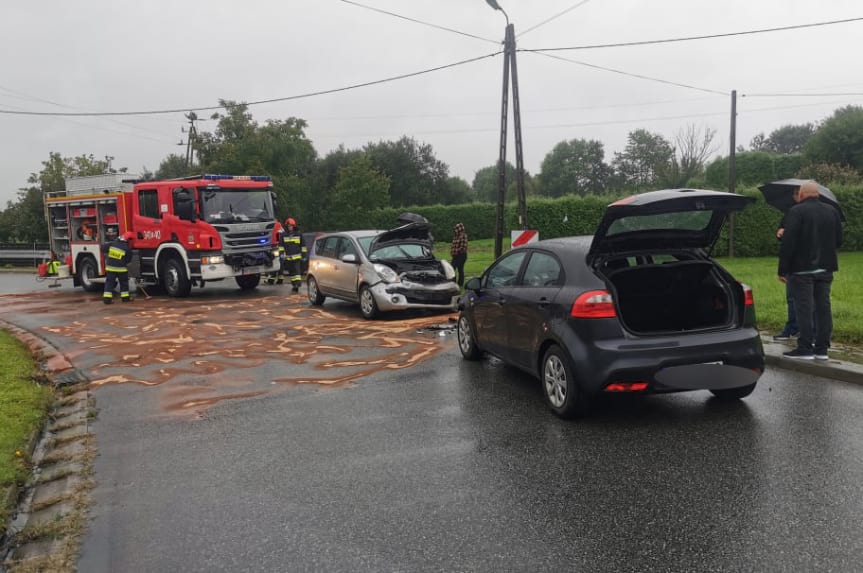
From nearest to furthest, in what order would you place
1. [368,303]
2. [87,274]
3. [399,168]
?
[368,303], [87,274], [399,168]

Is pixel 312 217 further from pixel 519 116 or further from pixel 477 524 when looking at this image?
pixel 477 524

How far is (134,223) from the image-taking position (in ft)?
55.5

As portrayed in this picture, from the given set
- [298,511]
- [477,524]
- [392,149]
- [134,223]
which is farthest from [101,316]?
[392,149]

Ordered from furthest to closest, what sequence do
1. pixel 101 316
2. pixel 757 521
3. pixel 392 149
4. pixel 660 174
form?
1. pixel 392 149
2. pixel 660 174
3. pixel 101 316
4. pixel 757 521

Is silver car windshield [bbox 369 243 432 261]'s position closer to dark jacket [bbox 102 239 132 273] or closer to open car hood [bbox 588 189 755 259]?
open car hood [bbox 588 189 755 259]

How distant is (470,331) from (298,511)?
4117 mm

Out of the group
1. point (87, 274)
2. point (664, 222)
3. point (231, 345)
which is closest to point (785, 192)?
point (664, 222)

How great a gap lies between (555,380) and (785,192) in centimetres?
429

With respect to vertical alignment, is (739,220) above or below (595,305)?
above

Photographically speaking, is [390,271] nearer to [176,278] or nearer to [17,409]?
[17,409]

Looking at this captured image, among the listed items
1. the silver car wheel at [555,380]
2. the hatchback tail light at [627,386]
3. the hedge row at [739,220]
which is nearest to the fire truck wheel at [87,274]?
the hedge row at [739,220]

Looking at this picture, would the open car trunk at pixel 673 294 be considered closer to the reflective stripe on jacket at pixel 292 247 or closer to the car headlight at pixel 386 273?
the car headlight at pixel 386 273

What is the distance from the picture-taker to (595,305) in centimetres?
517

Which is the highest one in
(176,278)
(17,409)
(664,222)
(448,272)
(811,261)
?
(664,222)
